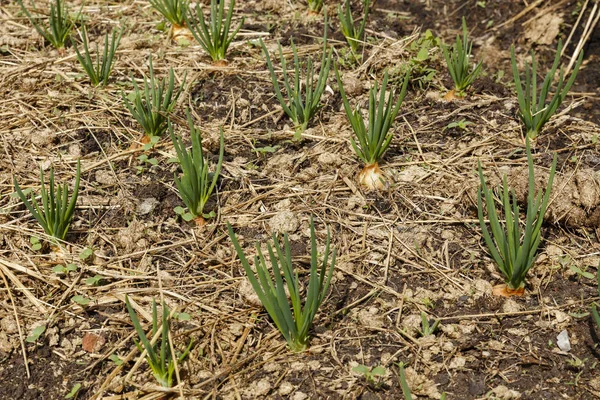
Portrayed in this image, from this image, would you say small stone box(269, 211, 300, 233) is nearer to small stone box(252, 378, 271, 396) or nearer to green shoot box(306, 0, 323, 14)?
small stone box(252, 378, 271, 396)

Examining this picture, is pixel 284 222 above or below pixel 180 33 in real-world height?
below

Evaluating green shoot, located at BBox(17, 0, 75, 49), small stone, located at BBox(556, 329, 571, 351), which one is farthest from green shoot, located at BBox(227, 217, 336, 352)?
green shoot, located at BBox(17, 0, 75, 49)

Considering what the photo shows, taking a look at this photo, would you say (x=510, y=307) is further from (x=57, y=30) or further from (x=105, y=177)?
(x=57, y=30)

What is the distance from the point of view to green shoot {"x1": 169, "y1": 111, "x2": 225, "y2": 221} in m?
2.24

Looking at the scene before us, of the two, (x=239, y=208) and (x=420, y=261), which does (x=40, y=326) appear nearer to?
(x=239, y=208)

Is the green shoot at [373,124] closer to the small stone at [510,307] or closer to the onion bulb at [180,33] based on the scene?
the small stone at [510,307]

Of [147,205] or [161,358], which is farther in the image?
[147,205]

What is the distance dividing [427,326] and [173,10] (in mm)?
1956

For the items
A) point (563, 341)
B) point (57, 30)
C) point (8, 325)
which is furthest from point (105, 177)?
point (563, 341)

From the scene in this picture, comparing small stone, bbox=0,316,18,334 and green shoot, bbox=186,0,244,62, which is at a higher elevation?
green shoot, bbox=186,0,244,62

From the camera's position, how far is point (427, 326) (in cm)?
205

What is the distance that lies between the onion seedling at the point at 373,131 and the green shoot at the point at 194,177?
47 cm

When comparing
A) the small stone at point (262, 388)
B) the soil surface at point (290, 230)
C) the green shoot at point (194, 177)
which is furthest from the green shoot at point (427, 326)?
the green shoot at point (194, 177)

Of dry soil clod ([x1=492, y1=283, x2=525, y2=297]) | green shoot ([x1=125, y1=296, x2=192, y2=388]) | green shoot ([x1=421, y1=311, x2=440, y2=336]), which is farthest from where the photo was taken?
dry soil clod ([x1=492, y1=283, x2=525, y2=297])
